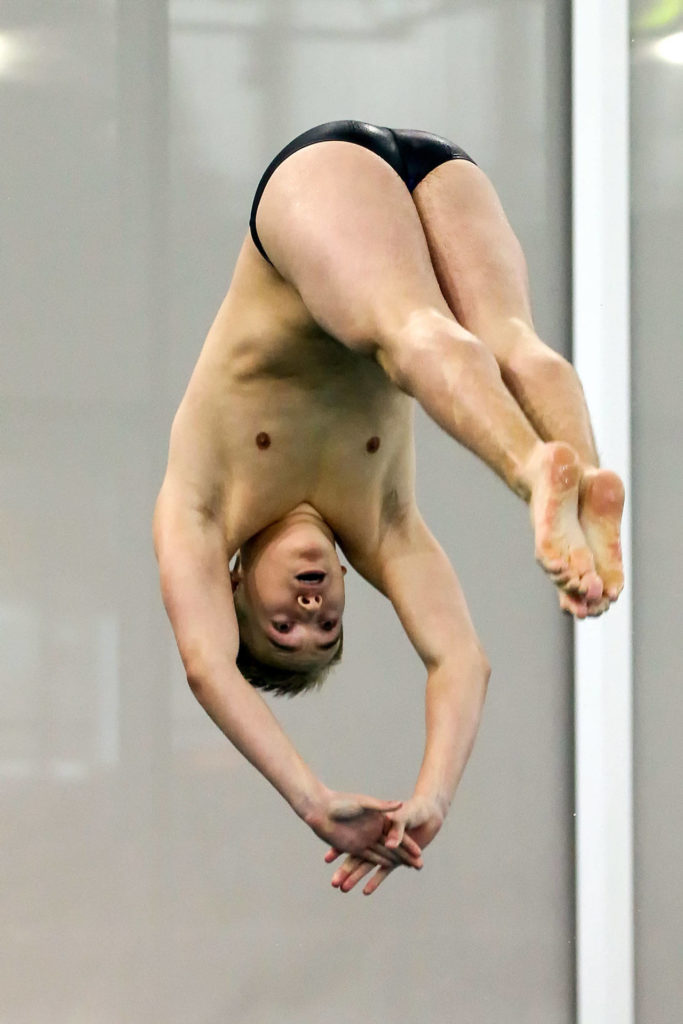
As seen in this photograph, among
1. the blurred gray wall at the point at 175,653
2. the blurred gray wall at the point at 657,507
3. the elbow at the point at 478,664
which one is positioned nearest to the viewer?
the elbow at the point at 478,664

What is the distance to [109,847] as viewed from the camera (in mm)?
3695

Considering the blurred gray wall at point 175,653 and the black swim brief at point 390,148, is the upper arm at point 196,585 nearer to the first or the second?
the black swim brief at point 390,148

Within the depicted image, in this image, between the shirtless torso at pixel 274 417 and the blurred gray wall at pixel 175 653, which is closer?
the shirtless torso at pixel 274 417

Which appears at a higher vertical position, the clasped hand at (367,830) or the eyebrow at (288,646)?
the eyebrow at (288,646)

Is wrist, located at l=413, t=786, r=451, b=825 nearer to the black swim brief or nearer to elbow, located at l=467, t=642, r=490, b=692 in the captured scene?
elbow, located at l=467, t=642, r=490, b=692

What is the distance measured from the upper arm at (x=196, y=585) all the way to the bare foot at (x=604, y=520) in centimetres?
71

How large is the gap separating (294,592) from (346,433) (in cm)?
27

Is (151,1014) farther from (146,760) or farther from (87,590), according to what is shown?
(87,590)

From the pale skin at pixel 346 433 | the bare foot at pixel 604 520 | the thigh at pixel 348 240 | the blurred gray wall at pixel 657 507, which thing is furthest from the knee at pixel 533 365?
the blurred gray wall at pixel 657 507

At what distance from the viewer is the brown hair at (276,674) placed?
2.26m

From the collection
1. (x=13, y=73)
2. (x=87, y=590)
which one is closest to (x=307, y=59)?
(x=13, y=73)

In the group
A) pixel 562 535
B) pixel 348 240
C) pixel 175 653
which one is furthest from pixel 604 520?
pixel 175 653

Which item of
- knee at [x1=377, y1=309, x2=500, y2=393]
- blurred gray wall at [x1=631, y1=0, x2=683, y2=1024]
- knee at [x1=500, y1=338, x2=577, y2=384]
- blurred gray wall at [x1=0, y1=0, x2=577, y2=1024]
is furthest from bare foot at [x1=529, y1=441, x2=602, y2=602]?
blurred gray wall at [x1=631, y1=0, x2=683, y2=1024]

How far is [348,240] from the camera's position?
1.79 meters
